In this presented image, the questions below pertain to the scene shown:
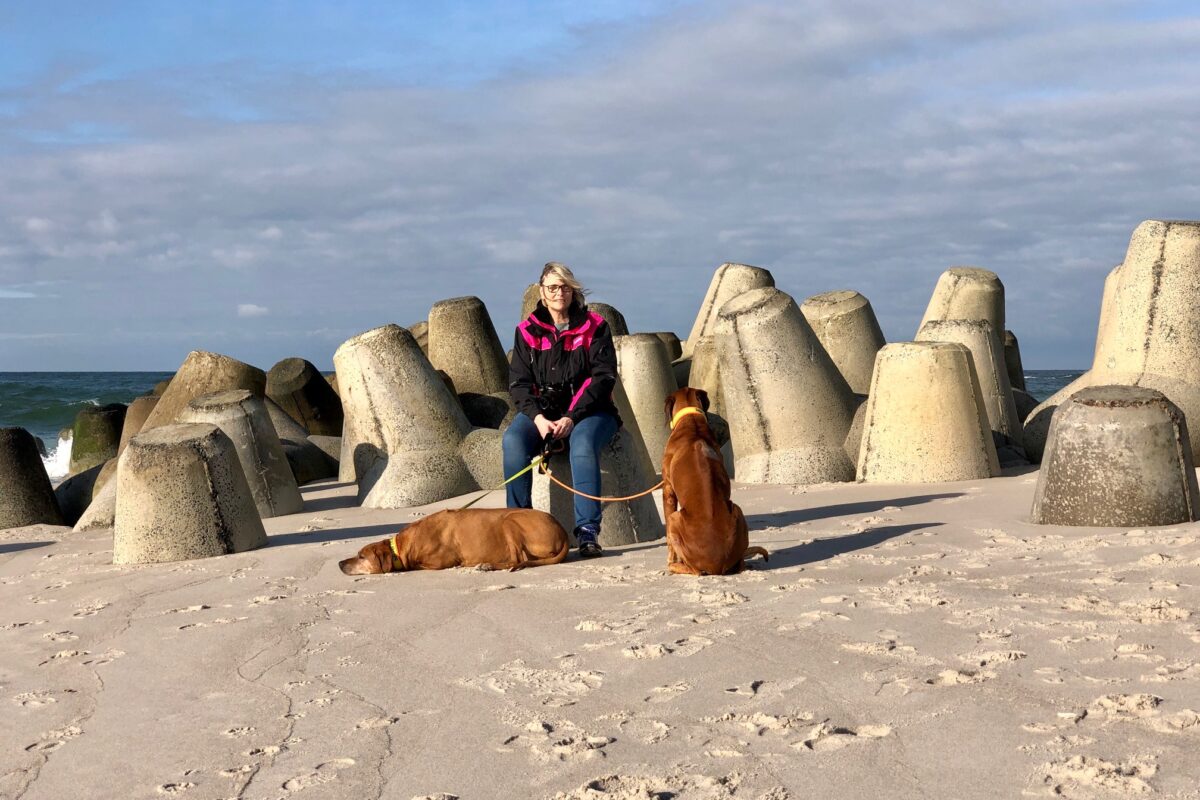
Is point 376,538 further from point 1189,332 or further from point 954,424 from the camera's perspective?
point 1189,332

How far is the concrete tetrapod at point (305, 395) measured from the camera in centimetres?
1367

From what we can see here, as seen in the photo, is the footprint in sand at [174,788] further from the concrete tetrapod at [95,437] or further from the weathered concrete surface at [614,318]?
the concrete tetrapod at [95,437]

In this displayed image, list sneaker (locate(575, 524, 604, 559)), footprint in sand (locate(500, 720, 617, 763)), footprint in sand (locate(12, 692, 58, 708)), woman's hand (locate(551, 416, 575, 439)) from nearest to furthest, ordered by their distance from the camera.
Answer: footprint in sand (locate(500, 720, 617, 763)) < footprint in sand (locate(12, 692, 58, 708)) < sneaker (locate(575, 524, 604, 559)) < woman's hand (locate(551, 416, 575, 439))

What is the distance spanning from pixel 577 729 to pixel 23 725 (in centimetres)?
167

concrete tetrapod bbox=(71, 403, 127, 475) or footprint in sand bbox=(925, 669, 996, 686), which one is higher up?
concrete tetrapod bbox=(71, 403, 127, 475)

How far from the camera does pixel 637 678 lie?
12.8 ft

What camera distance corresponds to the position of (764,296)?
994 centimetres

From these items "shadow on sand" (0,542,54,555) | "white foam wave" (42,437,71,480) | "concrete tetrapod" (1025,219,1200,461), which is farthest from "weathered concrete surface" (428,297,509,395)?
"white foam wave" (42,437,71,480)

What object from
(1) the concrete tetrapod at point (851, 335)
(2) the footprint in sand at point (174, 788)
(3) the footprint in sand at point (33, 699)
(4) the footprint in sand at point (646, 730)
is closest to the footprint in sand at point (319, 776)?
(2) the footprint in sand at point (174, 788)

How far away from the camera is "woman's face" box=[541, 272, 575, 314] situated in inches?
251

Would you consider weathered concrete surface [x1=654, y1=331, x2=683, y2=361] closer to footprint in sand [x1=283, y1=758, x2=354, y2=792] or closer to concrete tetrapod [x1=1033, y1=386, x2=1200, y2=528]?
concrete tetrapod [x1=1033, y1=386, x2=1200, y2=528]

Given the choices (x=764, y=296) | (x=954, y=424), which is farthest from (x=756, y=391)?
(x=954, y=424)

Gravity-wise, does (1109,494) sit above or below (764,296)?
below

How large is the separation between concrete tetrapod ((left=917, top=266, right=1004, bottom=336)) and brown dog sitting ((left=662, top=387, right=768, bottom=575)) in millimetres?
8762
